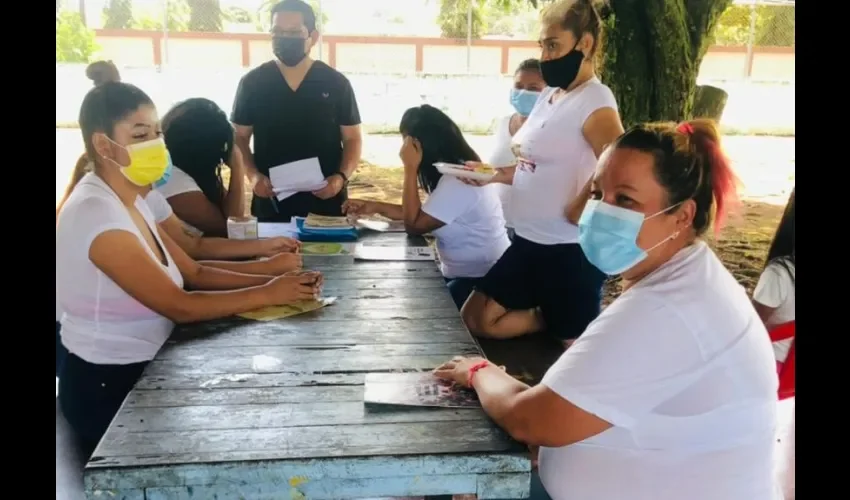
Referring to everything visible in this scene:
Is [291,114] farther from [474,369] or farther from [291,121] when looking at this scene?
[474,369]

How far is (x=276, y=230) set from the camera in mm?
3314

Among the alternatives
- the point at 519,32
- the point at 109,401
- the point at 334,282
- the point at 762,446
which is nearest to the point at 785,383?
the point at 762,446

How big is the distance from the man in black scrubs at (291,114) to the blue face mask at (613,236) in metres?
2.18

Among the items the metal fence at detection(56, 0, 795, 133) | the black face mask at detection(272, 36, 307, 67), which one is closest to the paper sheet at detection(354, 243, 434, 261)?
the black face mask at detection(272, 36, 307, 67)

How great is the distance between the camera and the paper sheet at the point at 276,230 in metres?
3.22

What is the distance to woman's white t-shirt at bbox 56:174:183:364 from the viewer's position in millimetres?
2004

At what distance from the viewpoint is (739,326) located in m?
1.43

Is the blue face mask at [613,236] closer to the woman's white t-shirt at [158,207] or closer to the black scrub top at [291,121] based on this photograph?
the woman's white t-shirt at [158,207]

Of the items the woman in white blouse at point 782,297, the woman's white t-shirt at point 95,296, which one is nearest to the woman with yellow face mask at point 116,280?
the woman's white t-shirt at point 95,296

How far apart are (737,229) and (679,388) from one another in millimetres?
6164

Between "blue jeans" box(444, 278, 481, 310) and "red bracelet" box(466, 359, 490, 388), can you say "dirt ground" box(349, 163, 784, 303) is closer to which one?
"blue jeans" box(444, 278, 481, 310)

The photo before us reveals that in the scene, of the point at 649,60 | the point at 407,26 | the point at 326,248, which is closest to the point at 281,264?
the point at 326,248

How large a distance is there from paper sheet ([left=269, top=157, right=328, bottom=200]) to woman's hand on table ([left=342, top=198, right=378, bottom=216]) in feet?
0.76

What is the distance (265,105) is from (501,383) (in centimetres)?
267
